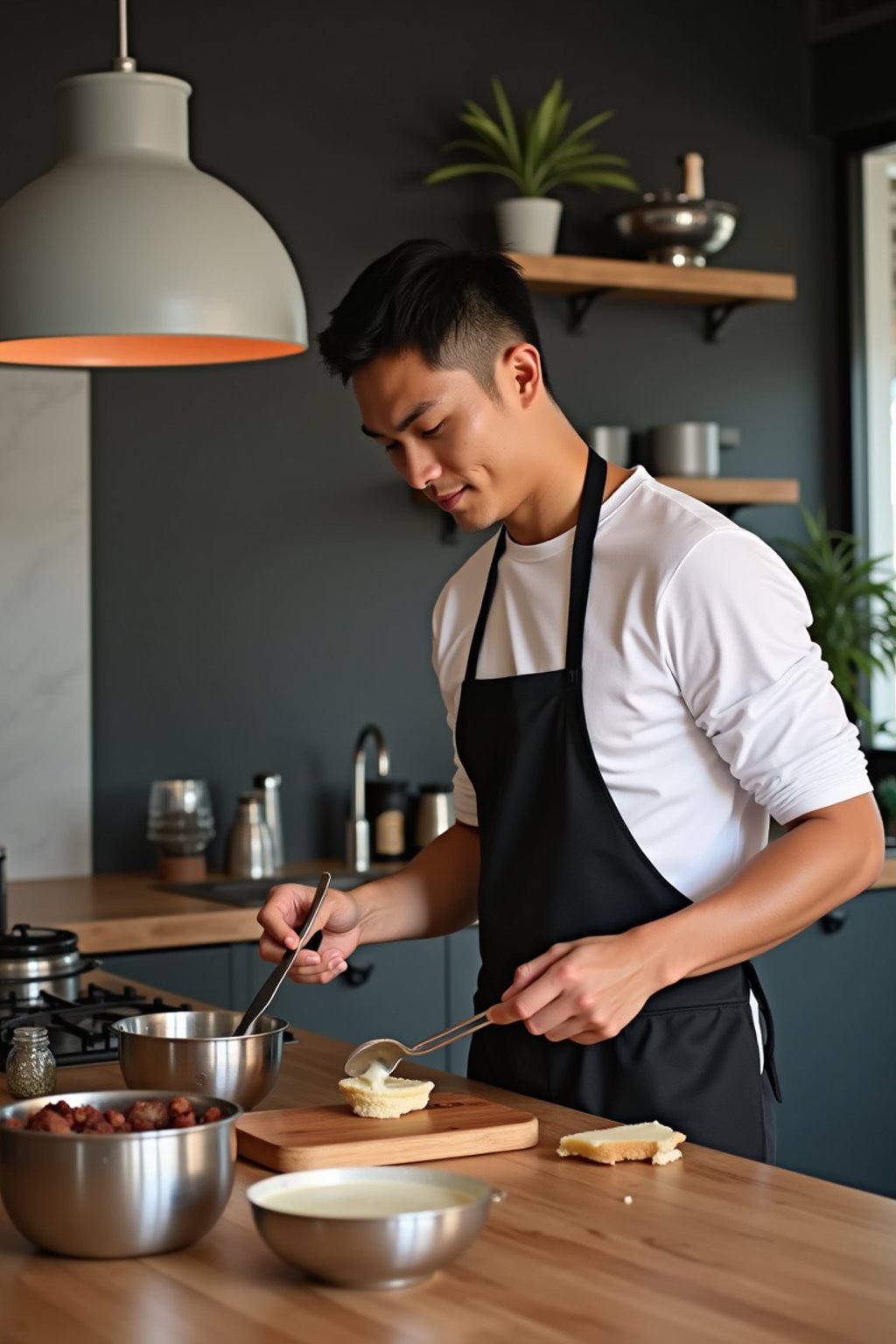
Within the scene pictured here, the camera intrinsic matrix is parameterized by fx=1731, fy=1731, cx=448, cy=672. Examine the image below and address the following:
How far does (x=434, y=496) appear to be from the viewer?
1990 mm

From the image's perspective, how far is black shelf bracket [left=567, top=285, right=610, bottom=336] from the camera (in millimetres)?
4570

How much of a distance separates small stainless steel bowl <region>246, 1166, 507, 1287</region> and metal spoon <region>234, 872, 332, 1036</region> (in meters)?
0.52

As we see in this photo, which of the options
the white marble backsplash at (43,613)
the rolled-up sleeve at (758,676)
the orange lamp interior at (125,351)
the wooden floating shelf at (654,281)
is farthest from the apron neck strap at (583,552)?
the wooden floating shelf at (654,281)

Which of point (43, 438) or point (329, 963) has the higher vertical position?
point (43, 438)

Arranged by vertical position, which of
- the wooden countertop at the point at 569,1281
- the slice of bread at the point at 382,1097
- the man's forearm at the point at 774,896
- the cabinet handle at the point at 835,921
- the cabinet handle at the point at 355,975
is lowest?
the cabinet handle at the point at 355,975

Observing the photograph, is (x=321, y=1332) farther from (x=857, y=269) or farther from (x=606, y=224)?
(x=857, y=269)

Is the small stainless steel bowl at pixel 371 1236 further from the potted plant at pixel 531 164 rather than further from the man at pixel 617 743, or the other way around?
the potted plant at pixel 531 164

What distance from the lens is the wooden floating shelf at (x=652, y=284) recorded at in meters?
4.34

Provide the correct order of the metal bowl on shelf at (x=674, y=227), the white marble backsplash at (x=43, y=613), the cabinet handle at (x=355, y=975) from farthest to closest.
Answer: the metal bowl on shelf at (x=674, y=227) → the white marble backsplash at (x=43, y=613) → the cabinet handle at (x=355, y=975)

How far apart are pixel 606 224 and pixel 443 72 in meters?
0.57

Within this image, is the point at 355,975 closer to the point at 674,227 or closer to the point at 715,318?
the point at 674,227

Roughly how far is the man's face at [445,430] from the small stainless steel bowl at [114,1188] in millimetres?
840

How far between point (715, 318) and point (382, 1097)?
355 cm

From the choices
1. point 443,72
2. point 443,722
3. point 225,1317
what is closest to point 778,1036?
point 443,722
